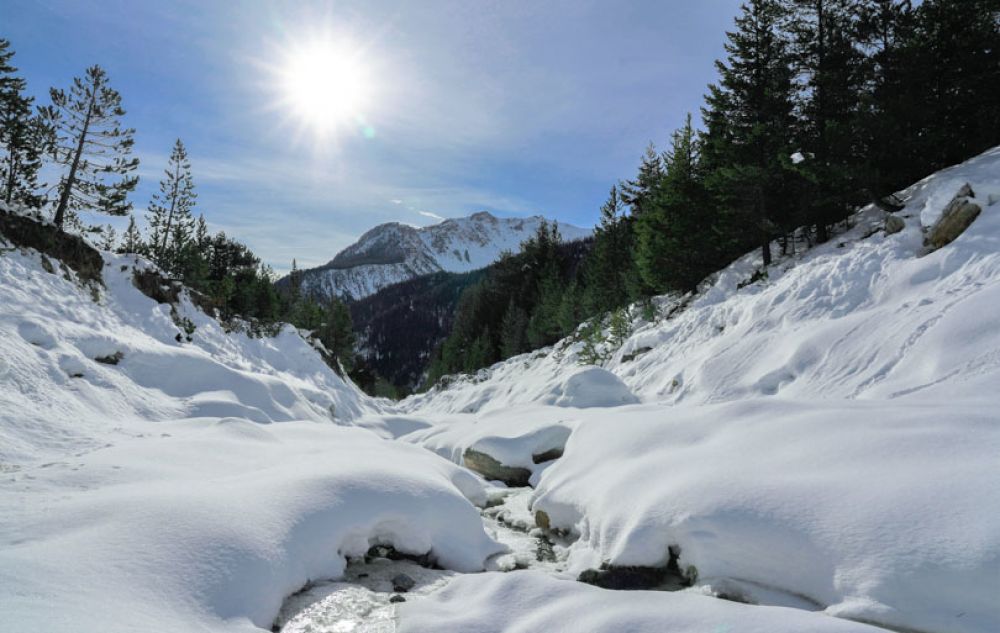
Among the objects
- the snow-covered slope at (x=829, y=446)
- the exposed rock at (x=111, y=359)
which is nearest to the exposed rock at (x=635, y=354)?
the snow-covered slope at (x=829, y=446)

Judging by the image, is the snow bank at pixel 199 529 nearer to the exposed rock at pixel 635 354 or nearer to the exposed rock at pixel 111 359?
the exposed rock at pixel 111 359

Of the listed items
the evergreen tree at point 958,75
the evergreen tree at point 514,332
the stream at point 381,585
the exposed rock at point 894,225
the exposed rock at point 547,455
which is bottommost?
the stream at point 381,585

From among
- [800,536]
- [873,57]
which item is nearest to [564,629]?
[800,536]

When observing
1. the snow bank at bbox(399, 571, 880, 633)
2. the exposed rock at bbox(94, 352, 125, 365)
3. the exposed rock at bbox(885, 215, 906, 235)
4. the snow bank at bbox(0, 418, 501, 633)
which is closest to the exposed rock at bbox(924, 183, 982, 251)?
the exposed rock at bbox(885, 215, 906, 235)

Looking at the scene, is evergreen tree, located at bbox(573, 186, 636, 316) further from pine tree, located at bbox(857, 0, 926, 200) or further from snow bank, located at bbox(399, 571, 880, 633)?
snow bank, located at bbox(399, 571, 880, 633)

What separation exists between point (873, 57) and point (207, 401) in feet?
79.3

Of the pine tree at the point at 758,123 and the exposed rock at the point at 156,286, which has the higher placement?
the pine tree at the point at 758,123

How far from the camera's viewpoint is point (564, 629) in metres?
3.73

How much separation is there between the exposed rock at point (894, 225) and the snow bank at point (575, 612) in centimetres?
1299

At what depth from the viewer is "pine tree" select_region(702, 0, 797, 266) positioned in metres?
18.0

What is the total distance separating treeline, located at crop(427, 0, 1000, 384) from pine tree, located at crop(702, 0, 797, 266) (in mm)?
44

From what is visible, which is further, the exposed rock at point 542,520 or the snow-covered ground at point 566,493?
the exposed rock at point 542,520

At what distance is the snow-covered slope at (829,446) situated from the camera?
3.57 m

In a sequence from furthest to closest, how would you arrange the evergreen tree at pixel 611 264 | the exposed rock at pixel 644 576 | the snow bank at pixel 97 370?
the evergreen tree at pixel 611 264 → the snow bank at pixel 97 370 → the exposed rock at pixel 644 576
